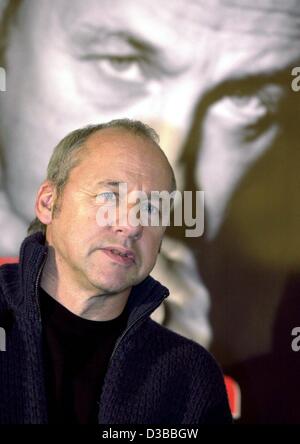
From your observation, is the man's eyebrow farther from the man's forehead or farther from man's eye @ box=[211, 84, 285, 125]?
man's eye @ box=[211, 84, 285, 125]

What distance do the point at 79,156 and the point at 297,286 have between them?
90 centimetres

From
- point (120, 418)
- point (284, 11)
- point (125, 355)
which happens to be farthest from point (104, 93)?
point (120, 418)

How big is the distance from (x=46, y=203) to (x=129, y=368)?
0.40 metres

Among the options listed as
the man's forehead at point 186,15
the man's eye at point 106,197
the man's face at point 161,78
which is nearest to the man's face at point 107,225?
the man's eye at point 106,197

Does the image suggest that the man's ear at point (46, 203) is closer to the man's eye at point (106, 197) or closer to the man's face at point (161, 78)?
the man's eye at point (106, 197)

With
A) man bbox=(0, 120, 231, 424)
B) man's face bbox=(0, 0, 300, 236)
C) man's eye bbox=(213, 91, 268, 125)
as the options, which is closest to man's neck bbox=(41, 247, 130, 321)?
man bbox=(0, 120, 231, 424)

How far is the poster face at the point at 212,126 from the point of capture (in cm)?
185

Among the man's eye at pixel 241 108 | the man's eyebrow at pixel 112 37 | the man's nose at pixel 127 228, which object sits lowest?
the man's nose at pixel 127 228

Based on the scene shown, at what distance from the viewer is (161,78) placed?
74.5 inches

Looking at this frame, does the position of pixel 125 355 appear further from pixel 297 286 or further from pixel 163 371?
pixel 297 286

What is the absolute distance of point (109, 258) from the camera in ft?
4.02

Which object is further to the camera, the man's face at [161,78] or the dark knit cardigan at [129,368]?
the man's face at [161,78]

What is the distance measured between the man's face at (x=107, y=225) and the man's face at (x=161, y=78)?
533mm

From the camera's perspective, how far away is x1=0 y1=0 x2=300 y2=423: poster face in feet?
6.07
